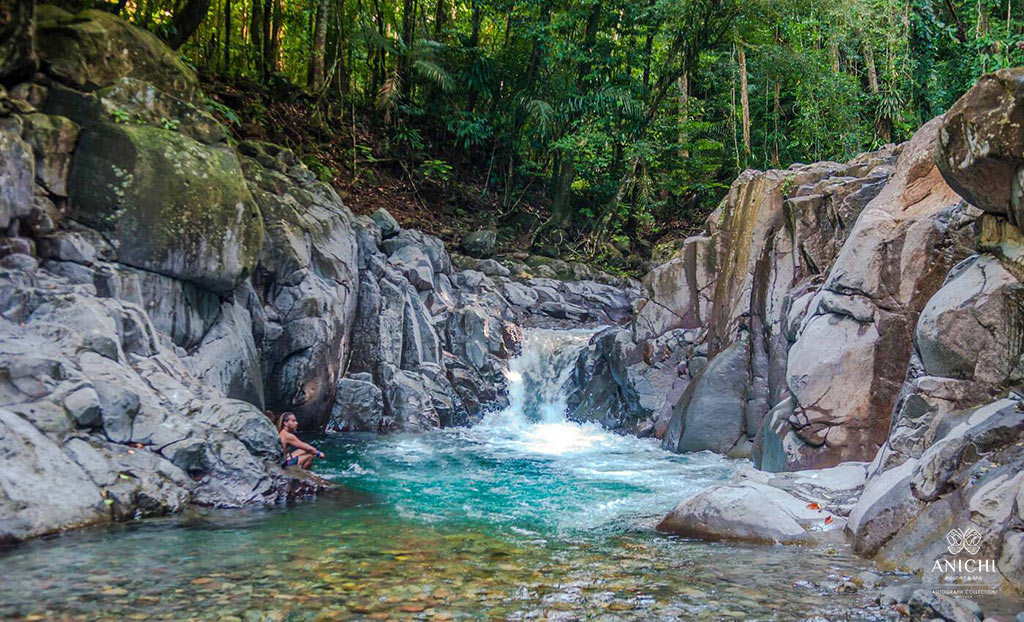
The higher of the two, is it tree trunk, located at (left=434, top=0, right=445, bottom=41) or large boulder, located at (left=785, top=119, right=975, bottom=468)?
tree trunk, located at (left=434, top=0, right=445, bottom=41)

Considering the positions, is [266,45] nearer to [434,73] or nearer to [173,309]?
[434,73]

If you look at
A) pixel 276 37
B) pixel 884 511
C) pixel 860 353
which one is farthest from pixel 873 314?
pixel 276 37

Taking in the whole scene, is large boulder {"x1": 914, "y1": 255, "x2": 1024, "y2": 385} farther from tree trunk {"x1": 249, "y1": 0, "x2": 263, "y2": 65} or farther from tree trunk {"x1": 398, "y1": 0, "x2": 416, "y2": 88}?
tree trunk {"x1": 249, "y1": 0, "x2": 263, "y2": 65}

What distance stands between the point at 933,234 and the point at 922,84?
12026 millimetres

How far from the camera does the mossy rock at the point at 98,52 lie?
9.44 m

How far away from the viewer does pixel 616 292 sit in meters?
20.3

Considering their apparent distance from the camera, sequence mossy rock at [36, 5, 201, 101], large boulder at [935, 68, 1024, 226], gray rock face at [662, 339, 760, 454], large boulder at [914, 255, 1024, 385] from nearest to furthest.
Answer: large boulder at [935, 68, 1024, 226], large boulder at [914, 255, 1024, 385], mossy rock at [36, 5, 201, 101], gray rock face at [662, 339, 760, 454]

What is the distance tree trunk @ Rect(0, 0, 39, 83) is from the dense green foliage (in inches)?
395

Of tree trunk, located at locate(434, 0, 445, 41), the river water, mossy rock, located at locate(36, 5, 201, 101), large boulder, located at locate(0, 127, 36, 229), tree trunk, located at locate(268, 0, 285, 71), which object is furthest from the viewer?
tree trunk, located at locate(434, 0, 445, 41)

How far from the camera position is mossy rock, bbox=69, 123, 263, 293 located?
29.5 feet

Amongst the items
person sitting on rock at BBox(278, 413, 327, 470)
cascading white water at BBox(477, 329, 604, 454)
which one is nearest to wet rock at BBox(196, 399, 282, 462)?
person sitting on rock at BBox(278, 413, 327, 470)

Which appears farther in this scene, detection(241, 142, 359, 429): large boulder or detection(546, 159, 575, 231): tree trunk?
detection(546, 159, 575, 231): tree trunk

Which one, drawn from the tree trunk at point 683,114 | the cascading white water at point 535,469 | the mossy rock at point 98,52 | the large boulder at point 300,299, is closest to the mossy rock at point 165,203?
the mossy rock at point 98,52

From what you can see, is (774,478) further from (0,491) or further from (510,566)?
(0,491)
